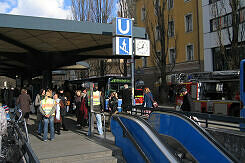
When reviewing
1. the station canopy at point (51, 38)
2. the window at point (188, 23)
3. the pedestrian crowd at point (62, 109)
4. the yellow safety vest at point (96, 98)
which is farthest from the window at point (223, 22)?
the yellow safety vest at point (96, 98)

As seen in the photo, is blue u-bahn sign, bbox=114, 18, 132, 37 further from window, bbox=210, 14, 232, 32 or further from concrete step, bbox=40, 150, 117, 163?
window, bbox=210, 14, 232, 32

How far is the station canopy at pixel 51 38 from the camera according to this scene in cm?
982

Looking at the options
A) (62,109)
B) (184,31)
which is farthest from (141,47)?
(184,31)

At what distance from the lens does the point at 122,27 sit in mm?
9969

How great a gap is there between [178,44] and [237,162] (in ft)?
89.8

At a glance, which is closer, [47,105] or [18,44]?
[47,105]

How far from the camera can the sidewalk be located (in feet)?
20.7

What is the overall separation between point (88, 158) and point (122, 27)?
17.9 ft

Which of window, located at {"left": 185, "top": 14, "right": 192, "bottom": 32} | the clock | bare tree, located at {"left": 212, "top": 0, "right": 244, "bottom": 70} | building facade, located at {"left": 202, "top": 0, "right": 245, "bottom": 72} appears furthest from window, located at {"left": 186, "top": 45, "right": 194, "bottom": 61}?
the clock

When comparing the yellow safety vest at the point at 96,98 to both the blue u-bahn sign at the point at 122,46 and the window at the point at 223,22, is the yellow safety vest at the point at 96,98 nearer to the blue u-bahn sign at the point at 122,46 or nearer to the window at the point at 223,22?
the blue u-bahn sign at the point at 122,46

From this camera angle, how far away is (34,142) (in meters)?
8.16

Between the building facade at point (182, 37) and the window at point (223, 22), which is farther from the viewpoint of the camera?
the building facade at point (182, 37)

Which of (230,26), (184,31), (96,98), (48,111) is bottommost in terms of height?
(48,111)

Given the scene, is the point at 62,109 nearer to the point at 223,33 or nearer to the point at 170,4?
the point at 223,33
